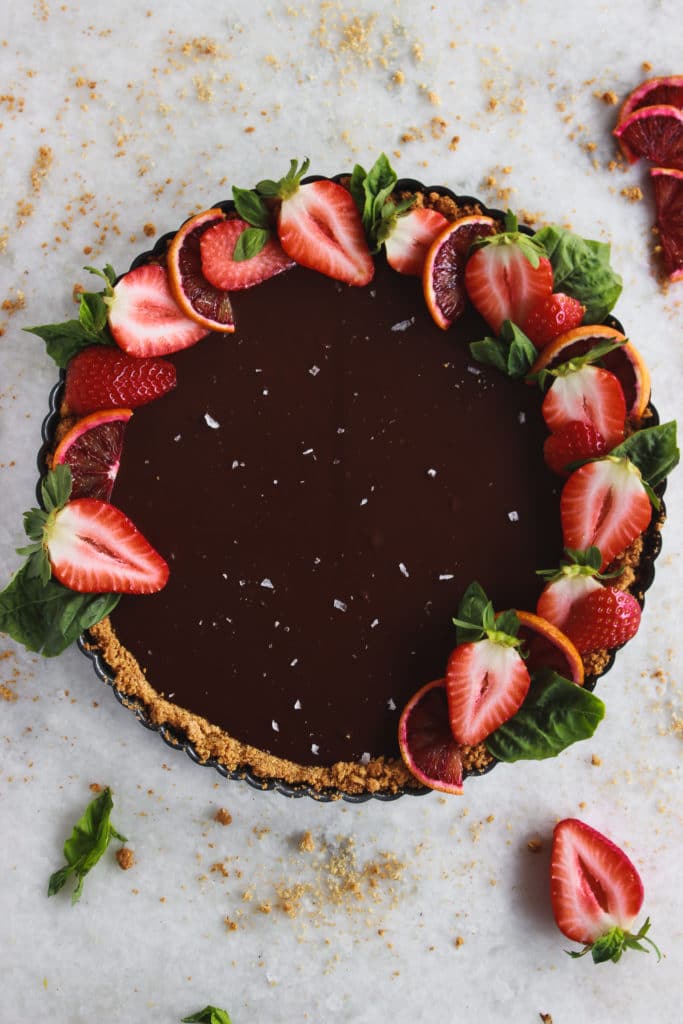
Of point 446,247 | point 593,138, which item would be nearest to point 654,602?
point 446,247

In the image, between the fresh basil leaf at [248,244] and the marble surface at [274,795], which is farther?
the marble surface at [274,795]

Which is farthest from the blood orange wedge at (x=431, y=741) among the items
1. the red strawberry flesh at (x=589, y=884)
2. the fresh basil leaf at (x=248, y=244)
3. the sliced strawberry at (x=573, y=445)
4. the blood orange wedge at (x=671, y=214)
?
the blood orange wedge at (x=671, y=214)

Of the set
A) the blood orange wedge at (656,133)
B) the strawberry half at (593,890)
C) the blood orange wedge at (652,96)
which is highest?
the blood orange wedge at (652,96)

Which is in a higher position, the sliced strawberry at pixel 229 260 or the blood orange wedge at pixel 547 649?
the sliced strawberry at pixel 229 260

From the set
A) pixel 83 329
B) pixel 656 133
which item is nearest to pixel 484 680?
pixel 83 329

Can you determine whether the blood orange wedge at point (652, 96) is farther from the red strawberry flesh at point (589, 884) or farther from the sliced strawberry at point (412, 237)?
the red strawberry flesh at point (589, 884)

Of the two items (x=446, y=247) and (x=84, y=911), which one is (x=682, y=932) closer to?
(x=84, y=911)

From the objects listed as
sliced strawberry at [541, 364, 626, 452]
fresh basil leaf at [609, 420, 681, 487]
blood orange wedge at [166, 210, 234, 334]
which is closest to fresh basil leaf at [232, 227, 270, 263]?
blood orange wedge at [166, 210, 234, 334]

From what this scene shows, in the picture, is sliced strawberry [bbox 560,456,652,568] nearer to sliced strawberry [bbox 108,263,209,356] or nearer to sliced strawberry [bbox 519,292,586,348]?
sliced strawberry [bbox 519,292,586,348]
